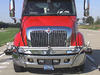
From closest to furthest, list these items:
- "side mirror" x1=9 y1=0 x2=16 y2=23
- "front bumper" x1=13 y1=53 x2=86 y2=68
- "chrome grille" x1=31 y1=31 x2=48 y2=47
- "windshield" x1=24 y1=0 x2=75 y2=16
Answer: "front bumper" x1=13 y1=53 x2=86 y2=68, "chrome grille" x1=31 y1=31 x2=48 y2=47, "side mirror" x1=9 y1=0 x2=16 y2=23, "windshield" x1=24 y1=0 x2=75 y2=16

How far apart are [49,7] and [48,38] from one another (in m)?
1.66

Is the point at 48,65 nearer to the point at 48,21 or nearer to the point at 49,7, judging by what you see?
the point at 48,21

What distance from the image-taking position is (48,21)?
7695mm

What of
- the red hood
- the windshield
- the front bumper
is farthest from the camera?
the windshield

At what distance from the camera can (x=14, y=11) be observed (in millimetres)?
8312

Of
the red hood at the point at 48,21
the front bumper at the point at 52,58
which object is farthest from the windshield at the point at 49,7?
the front bumper at the point at 52,58

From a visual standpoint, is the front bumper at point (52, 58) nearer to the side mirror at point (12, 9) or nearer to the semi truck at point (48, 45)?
the semi truck at point (48, 45)

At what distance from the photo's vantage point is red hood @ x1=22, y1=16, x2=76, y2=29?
7508 mm

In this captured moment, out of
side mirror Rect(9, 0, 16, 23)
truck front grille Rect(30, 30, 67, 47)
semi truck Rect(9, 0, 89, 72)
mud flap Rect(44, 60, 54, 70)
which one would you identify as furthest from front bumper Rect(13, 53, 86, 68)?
side mirror Rect(9, 0, 16, 23)

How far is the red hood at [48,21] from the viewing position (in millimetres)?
7508

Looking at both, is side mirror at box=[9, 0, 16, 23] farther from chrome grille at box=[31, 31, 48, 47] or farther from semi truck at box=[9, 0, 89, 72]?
chrome grille at box=[31, 31, 48, 47]

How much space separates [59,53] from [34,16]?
1988 millimetres

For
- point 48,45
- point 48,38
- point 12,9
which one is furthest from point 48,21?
point 12,9

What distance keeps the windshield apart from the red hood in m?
0.23
